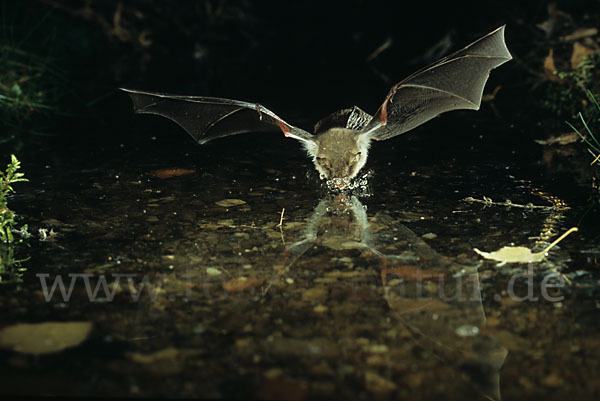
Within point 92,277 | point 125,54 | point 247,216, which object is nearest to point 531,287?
point 247,216

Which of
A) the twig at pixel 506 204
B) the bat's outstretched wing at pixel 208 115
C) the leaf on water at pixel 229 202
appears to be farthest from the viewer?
the bat's outstretched wing at pixel 208 115

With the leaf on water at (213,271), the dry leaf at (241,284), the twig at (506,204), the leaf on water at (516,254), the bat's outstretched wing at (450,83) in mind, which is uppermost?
the bat's outstretched wing at (450,83)

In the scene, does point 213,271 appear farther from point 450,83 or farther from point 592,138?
point 592,138

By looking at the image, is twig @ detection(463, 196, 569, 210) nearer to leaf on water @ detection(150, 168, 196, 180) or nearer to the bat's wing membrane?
the bat's wing membrane

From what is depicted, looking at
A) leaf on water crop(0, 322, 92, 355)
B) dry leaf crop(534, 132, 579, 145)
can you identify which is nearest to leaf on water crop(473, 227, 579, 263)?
leaf on water crop(0, 322, 92, 355)

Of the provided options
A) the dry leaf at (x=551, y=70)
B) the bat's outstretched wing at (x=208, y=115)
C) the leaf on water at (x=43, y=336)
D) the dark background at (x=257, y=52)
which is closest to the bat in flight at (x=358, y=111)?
the bat's outstretched wing at (x=208, y=115)

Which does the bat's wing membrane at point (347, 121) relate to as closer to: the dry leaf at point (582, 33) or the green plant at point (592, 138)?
the green plant at point (592, 138)
